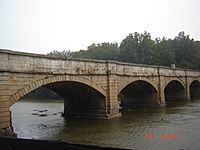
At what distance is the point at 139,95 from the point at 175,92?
1193cm

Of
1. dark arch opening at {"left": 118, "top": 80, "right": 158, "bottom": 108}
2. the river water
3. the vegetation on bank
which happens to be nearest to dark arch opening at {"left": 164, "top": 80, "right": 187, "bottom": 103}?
dark arch opening at {"left": 118, "top": 80, "right": 158, "bottom": 108}

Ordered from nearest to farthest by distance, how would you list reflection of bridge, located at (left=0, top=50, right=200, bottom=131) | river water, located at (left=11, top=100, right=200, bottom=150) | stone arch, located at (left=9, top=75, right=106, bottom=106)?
1. river water, located at (left=11, top=100, right=200, bottom=150)
2. reflection of bridge, located at (left=0, top=50, right=200, bottom=131)
3. stone arch, located at (left=9, top=75, right=106, bottom=106)

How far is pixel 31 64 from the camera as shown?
1553cm

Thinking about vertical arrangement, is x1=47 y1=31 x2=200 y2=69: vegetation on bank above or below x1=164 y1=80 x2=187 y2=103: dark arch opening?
above

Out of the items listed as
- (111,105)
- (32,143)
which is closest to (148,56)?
(111,105)

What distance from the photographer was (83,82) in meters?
19.4

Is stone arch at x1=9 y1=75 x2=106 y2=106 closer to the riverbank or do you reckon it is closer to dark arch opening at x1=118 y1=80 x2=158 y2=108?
the riverbank

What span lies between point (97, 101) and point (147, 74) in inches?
380

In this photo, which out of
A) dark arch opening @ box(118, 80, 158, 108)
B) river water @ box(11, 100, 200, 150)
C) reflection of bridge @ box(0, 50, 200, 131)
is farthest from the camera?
dark arch opening @ box(118, 80, 158, 108)

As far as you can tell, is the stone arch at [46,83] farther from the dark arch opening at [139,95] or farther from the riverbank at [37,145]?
the dark arch opening at [139,95]

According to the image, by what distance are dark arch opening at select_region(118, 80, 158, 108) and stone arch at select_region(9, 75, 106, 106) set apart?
35.1 feet

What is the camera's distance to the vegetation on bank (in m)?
59.9
